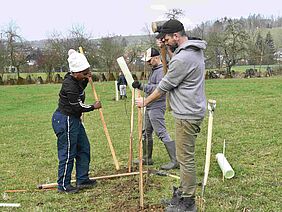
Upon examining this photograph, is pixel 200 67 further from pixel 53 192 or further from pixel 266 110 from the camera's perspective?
pixel 266 110

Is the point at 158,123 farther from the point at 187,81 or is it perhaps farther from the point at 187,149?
the point at 187,81

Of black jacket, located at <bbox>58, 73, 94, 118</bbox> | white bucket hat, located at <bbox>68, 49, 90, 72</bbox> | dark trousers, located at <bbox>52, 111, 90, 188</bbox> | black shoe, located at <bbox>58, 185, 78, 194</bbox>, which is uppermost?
white bucket hat, located at <bbox>68, 49, 90, 72</bbox>

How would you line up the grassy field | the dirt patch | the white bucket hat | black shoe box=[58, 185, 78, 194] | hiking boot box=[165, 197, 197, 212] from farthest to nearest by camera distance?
black shoe box=[58, 185, 78, 194], the white bucket hat, the grassy field, the dirt patch, hiking boot box=[165, 197, 197, 212]

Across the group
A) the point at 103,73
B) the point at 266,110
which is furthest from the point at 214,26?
the point at 266,110

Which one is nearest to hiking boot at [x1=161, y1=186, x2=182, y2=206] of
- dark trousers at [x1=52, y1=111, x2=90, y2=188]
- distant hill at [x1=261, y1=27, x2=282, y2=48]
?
dark trousers at [x1=52, y1=111, x2=90, y2=188]

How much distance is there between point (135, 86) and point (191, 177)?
1.84 metres

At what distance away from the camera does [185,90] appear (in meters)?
4.50

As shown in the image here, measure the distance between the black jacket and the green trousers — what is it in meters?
1.72

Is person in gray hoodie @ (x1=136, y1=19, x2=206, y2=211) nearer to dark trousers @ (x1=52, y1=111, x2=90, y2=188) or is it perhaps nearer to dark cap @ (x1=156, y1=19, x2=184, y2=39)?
dark cap @ (x1=156, y1=19, x2=184, y2=39)

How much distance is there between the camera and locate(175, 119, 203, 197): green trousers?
14.9ft

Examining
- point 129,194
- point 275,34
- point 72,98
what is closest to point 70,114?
point 72,98

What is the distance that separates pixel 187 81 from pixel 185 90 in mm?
111

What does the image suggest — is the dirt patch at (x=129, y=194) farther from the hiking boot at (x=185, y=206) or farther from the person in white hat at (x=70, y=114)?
the person in white hat at (x=70, y=114)

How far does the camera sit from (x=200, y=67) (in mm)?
4508
